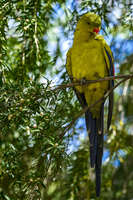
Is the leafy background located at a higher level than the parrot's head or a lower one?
lower

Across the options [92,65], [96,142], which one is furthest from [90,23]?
[96,142]

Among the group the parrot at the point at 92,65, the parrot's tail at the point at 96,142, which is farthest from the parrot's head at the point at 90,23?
the parrot's tail at the point at 96,142

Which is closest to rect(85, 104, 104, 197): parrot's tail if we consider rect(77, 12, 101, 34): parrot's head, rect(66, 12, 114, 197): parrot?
rect(66, 12, 114, 197): parrot

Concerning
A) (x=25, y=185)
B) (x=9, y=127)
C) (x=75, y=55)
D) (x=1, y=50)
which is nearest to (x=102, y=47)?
(x=75, y=55)

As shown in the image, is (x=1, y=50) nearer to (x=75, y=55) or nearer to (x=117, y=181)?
(x=75, y=55)

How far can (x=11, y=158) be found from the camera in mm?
1753

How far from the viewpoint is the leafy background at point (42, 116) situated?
1753 millimetres

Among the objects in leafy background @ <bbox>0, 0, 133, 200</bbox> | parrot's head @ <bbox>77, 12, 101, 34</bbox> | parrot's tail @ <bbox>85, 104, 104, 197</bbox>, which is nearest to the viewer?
leafy background @ <bbox>0, 0, 133, 200</bbox>

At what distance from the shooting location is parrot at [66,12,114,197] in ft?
8.64

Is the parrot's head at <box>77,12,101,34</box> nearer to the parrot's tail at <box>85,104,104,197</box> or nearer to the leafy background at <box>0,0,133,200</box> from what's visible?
the leafy background at <box>0,0,133,200</box>

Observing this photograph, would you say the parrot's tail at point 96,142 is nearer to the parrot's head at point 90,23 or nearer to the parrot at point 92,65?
the parrot at point 92,65

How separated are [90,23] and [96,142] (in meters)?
1.12

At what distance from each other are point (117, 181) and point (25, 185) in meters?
2.44

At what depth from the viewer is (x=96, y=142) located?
8.38 feet
